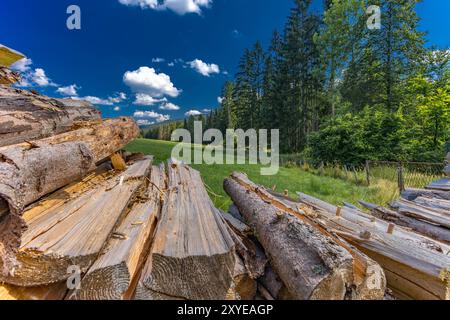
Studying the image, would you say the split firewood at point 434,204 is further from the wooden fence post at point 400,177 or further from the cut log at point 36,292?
the cut log at point 36,292

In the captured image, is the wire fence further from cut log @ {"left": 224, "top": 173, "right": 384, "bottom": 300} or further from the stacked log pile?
cut log @ {"left": 224, "top": 173, "right": 384, "bottom": 300}

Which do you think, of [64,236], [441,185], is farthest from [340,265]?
[441,185]

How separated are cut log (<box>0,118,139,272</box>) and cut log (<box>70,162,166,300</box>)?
0.51 meters

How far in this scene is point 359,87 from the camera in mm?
20375

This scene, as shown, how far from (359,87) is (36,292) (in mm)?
25005

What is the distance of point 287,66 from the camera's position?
1188 inches

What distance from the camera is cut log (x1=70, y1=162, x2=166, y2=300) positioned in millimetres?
1362

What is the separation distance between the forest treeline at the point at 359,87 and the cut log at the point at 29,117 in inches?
574

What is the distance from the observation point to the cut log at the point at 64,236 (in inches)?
54.6

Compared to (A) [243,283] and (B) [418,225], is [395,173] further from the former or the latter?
(A) [243,283]

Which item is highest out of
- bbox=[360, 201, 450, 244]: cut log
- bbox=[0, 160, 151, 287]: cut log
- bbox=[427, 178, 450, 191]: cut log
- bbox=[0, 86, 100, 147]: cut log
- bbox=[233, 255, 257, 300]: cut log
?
bbox=[0, 86, 100, 147]: cut log

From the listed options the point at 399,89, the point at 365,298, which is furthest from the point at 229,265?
the point at 399,89

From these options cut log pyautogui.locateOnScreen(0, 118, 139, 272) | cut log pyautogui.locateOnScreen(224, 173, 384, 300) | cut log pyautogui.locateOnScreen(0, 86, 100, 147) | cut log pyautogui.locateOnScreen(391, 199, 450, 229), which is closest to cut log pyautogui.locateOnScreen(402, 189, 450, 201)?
cut log pyautogui.locateOnScreen(391, 199, 450, 229)
